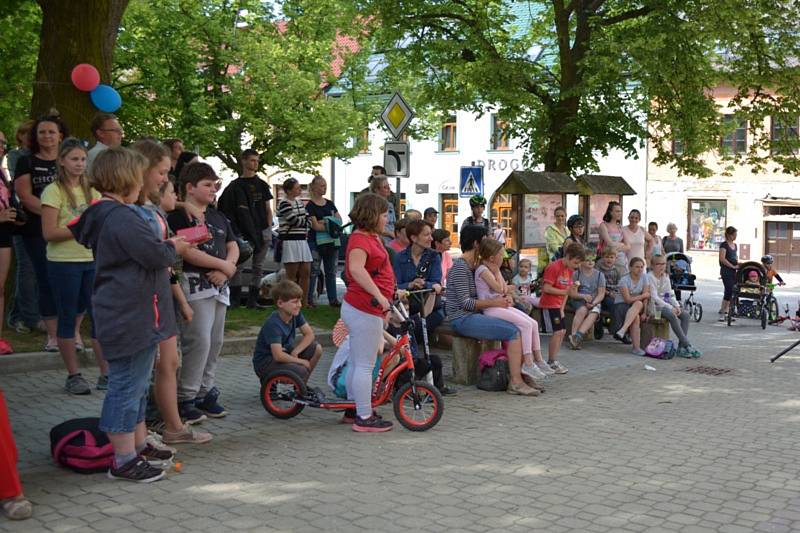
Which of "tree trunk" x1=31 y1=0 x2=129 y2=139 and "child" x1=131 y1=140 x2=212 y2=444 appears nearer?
"child" x1=131 y1=140 x2=212 y2=444

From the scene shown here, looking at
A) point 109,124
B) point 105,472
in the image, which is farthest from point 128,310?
point 109,124

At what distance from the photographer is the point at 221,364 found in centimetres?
1045

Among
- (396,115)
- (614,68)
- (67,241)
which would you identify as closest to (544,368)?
(67,241)

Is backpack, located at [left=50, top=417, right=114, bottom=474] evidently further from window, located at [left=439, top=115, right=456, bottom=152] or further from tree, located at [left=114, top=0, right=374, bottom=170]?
window, located at [left=439, top=115, right=456, bottom=152]

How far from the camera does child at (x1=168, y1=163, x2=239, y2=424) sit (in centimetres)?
700

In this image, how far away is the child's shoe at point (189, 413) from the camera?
7.32m

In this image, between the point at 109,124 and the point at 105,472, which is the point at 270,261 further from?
the point at 105,472

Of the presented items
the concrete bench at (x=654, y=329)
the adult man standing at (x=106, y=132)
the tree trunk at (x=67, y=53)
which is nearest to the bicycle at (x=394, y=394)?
the adult man standing at (x=106, y=132)

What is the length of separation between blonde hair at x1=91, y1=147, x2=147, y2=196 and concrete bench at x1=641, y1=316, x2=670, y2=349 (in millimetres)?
8983

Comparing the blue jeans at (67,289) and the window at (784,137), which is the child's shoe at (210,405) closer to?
the blue jeans at (67,289)

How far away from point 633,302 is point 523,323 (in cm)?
415

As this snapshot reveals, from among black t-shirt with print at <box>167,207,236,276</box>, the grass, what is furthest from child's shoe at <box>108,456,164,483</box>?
the grass

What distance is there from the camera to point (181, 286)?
23.0 ft

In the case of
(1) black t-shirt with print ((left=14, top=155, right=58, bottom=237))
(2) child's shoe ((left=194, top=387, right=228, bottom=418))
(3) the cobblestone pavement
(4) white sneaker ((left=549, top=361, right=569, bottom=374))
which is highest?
(1) black t-shirt with print ((left=14, top=155, right=58, bottom=237))
